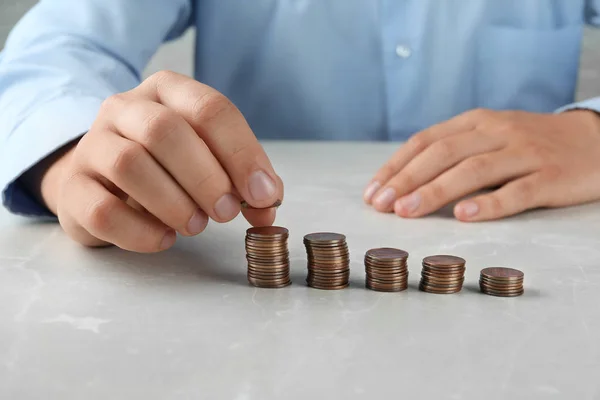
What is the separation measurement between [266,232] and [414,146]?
0.53m

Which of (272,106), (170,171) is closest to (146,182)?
(170,171)

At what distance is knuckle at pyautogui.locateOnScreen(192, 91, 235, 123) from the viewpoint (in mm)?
837

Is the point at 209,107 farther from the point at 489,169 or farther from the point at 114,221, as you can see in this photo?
the point at 489,169

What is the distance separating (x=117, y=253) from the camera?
942mm

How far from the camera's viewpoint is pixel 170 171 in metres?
0.83

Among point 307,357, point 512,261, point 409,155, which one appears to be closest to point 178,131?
point 307,357

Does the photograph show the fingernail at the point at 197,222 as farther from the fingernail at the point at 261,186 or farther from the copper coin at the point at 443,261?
the copper coin at the point at 443,261

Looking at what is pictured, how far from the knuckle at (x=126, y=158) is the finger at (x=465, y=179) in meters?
0.48

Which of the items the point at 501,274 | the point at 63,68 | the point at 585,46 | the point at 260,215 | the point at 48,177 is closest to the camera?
the point at 501,274

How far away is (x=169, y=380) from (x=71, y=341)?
128 millimetres

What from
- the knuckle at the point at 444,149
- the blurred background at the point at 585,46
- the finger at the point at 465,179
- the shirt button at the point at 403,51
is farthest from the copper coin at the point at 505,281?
the blurred background at the point at 585,46

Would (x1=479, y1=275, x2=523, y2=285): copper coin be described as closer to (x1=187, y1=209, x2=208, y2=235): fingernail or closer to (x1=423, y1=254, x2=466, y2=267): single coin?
(x1=423, y1=254, x2=466, y2=267): single coin

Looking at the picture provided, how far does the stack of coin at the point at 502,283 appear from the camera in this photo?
0.78 meters

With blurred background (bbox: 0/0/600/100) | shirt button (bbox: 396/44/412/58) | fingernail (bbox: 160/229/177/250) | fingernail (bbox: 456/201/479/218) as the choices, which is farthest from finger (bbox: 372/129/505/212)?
blurred background (bbox: 0/0/600/100)
